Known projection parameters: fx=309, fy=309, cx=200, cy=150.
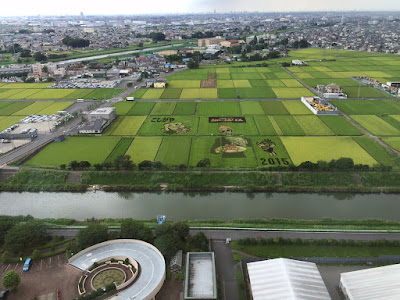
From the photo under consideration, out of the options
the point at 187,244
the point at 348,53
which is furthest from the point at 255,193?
the point at 348,53

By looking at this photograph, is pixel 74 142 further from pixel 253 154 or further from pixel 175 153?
pixel 253 154

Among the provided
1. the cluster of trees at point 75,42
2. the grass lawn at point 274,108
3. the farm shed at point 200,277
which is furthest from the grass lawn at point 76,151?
the cluster of trees at point 75,42

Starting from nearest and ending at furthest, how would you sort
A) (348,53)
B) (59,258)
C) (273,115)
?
(59,258)
(273,115)
(348,53)

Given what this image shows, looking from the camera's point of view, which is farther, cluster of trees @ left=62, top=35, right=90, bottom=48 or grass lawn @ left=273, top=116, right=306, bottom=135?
cluster of trees @ left=62, top=35, right=90, bottom=48

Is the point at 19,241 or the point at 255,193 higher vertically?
the point at 19,241

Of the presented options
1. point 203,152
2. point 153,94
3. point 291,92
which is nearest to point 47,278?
point 203,152

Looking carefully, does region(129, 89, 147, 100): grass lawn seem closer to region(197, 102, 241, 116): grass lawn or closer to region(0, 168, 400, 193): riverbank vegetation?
region(197, 102, 241, 116): grass lawn

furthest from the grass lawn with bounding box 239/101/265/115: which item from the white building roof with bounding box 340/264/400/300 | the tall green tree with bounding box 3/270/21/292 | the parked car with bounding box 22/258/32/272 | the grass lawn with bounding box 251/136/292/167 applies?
the tall green tree with bounding box 3/270/21/292
